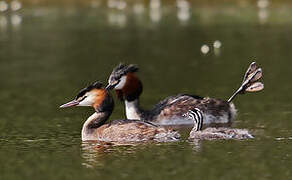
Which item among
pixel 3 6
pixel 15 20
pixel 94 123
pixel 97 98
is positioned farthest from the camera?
pixel 3 6

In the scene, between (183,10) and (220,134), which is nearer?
(220,134)

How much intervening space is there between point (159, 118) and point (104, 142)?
3658 millimetres

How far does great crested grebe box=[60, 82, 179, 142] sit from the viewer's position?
22.7m

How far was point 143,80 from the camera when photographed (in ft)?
120

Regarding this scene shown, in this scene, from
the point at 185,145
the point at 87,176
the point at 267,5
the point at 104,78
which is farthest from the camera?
the point at 267,5

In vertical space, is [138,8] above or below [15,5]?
below

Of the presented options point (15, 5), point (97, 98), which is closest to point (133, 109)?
point (97, 98)

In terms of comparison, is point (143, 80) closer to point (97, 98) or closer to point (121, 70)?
point (121, 70)

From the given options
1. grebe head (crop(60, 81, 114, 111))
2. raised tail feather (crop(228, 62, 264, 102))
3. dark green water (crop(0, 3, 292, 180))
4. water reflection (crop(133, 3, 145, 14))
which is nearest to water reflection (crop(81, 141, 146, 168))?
dark green water (crop(0, 3, 292, 180))

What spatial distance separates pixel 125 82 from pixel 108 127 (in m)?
3.49

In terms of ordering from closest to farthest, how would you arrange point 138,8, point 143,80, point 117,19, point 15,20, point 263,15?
point 143,80 < point 263,15 < point 15,20 < point 117,19 < point 138,8

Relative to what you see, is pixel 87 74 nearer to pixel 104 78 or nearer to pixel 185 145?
pixel 104 78

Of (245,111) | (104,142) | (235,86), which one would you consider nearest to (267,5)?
(235,86)

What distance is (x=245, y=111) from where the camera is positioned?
28.1 metres
